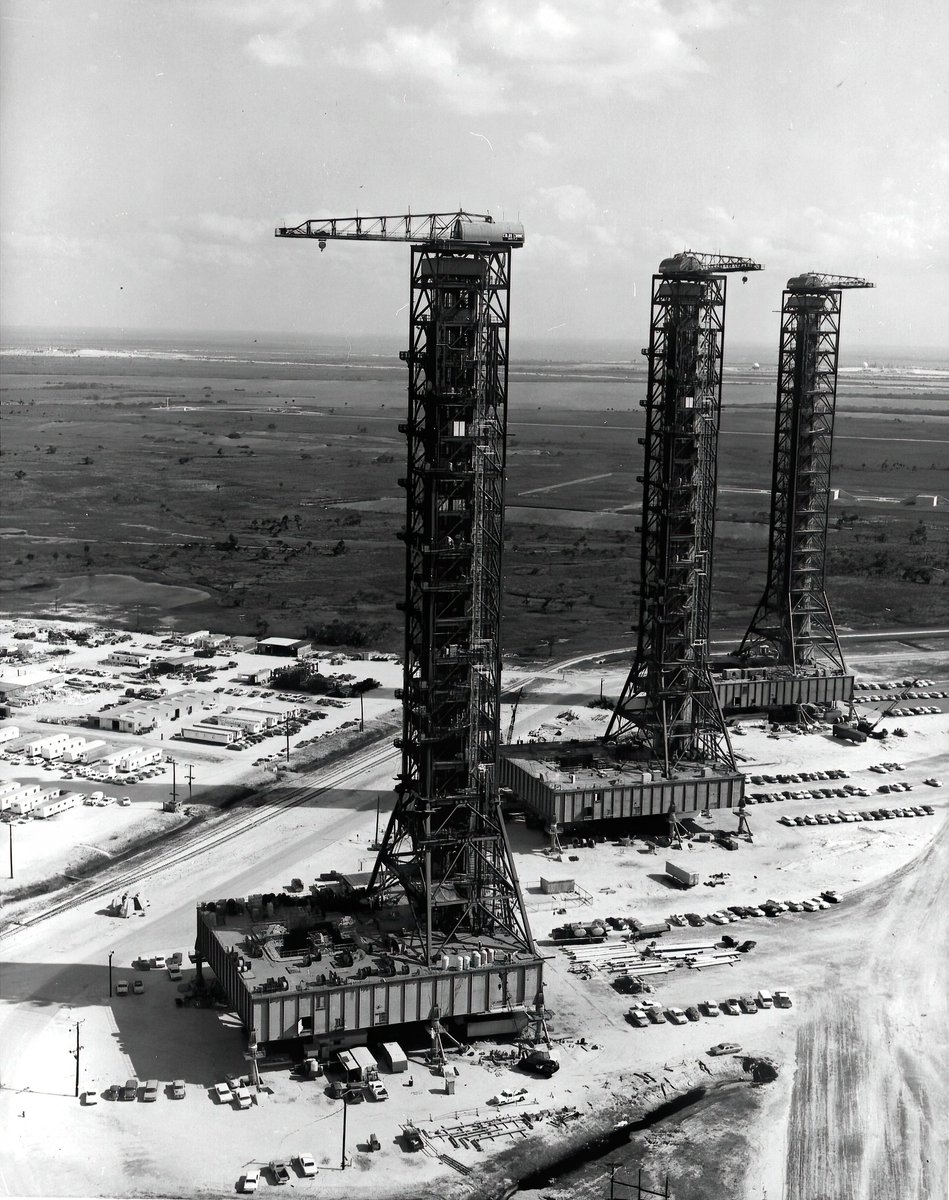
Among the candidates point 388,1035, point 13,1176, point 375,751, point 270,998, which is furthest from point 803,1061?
point 375,751

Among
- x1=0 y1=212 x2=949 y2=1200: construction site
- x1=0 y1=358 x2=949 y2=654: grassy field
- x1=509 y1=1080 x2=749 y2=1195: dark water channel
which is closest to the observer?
x1=509 y1=1080 x2=749 y2=1195: dark water channel

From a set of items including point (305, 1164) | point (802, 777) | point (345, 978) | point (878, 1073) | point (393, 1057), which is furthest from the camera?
point (802, 777)

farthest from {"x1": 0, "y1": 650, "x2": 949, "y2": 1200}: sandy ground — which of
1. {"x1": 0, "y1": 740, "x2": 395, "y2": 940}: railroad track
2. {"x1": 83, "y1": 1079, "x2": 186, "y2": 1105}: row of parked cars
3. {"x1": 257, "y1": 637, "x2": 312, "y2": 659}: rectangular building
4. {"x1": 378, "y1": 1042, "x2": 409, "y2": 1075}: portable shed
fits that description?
{"x1": 257, "y1": 637, "x2": 312, "y2": 659}: rectangular building

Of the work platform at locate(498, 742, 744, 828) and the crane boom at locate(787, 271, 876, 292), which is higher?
the crane boom at locate(787, 271, 876, 292)

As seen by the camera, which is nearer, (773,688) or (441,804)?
(441,804)

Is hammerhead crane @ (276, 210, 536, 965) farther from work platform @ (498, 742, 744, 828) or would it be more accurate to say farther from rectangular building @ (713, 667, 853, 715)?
rectangular building @ (713, 667, 853, 715)

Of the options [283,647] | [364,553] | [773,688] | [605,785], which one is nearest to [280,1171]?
[605,785]

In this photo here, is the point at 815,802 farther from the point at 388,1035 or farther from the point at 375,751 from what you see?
the point at 388,1035

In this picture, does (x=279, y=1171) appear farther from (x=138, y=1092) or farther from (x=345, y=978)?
(x=345, y=978)
